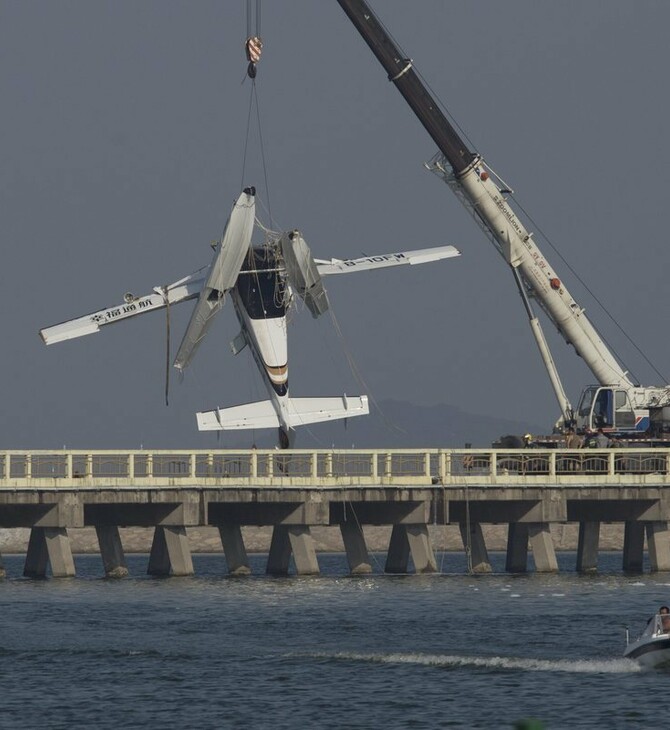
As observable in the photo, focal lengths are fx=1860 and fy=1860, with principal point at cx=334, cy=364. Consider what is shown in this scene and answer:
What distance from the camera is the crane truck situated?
8338 cm

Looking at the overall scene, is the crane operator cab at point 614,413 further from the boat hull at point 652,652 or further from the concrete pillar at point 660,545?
the boat hull at point 652,652

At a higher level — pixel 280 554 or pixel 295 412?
pixel 295 412

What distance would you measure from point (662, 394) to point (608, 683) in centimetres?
3873

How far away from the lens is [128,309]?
277 feet

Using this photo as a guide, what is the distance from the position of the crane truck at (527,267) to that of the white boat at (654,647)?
3610cm

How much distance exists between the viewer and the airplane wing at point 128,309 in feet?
273

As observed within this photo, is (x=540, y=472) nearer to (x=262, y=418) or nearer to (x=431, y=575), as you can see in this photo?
(x=431, y=575)

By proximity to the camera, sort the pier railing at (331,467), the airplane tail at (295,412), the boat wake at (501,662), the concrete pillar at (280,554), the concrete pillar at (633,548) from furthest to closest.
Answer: the airplane tail at (295,412), the concrete pillar at (633,548), the concrete pillar at (280,554), the pier railing at (331,467), the boat wake at (501,662)

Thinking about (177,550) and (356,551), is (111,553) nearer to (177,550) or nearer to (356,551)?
(177,550)

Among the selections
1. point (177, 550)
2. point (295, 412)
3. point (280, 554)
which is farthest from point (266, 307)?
point (177, 550)

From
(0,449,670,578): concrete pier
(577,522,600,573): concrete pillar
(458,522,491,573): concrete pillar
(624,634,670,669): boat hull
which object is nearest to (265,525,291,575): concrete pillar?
(0,449,670,578): concrete pier

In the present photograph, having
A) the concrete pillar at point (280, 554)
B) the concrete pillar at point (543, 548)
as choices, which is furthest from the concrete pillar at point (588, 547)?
the concrete pillar at point (280, 554)

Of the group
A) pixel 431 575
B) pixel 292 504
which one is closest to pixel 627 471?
pixel 431 575

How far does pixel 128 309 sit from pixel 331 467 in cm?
1743
